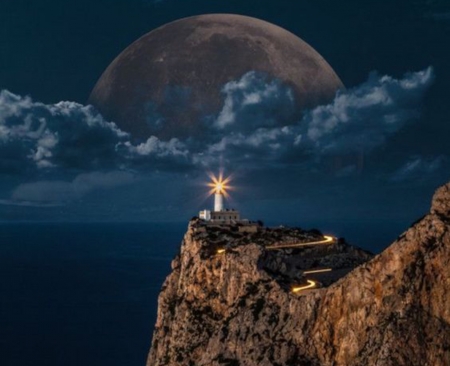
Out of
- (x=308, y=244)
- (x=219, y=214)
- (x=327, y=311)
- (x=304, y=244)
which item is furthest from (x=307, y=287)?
(x=219, y=214)

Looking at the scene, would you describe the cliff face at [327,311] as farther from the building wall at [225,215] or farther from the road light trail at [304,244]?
the building wall at [225,215]

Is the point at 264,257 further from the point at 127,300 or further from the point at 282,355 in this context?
the point at 127,300

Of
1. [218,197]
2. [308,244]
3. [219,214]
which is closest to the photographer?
[308,244]

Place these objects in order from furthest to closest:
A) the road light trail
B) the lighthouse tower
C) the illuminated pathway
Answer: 1. the lighthouse tower
2. the road light trail
3. the illuminated pathway

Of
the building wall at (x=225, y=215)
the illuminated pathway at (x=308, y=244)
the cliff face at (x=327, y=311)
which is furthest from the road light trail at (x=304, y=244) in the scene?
the building wall at (x=225, y=215)

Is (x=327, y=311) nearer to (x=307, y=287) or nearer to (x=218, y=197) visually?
(x=307, y=287)

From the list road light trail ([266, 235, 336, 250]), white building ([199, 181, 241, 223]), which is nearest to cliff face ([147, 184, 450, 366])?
road light trail ([266, 235, 336, 250])

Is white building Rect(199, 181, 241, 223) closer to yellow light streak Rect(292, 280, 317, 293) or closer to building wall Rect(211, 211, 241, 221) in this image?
building wall Rect(211, 211, 241, 221)

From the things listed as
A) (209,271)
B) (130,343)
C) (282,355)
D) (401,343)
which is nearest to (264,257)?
(209,271)
